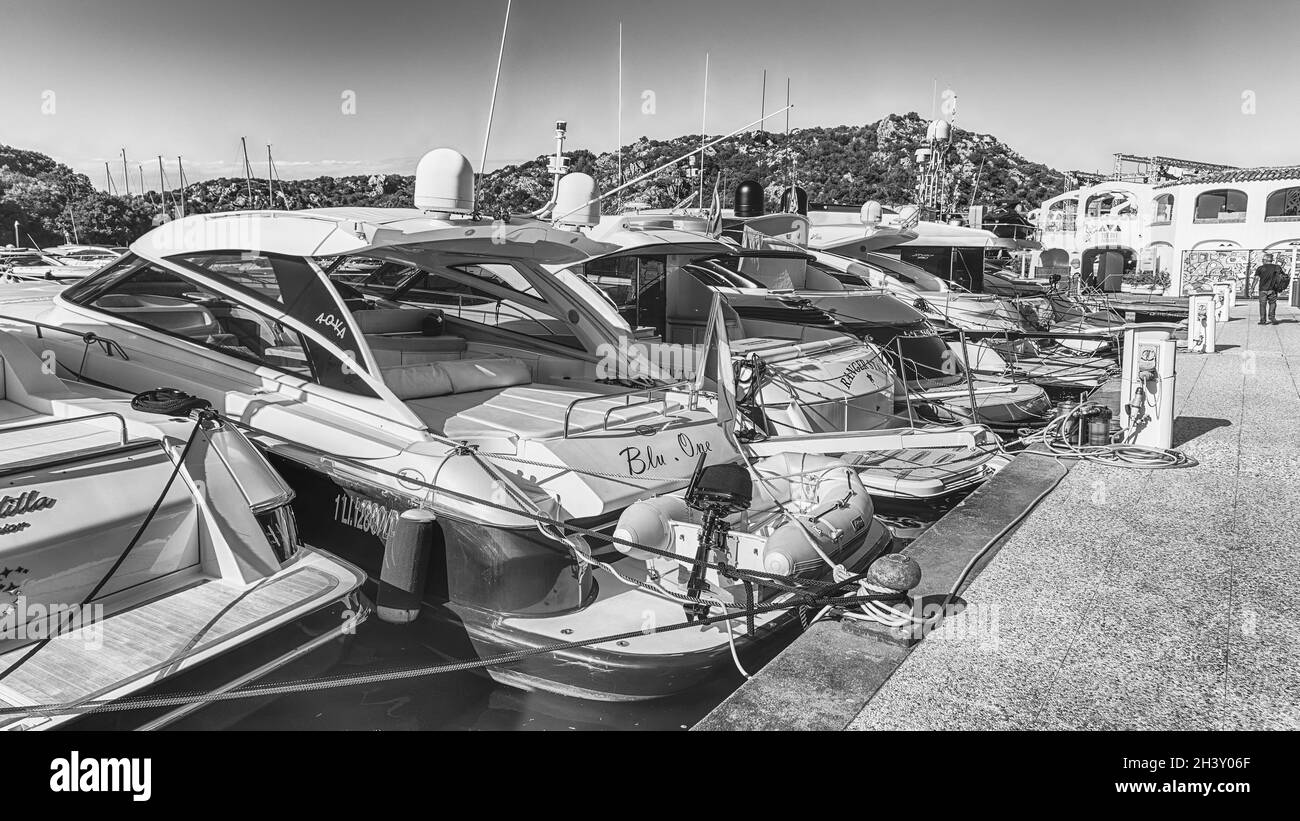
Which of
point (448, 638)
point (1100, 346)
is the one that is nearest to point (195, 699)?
point (448, 638)

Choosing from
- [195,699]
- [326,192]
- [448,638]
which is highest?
[326,192]

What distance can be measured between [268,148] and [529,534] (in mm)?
8155

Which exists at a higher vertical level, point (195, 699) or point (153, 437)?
point (153, 437)

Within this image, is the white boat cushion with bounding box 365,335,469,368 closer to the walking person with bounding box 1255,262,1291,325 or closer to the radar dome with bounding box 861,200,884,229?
the radar dome with bounding box 861,200,884,229

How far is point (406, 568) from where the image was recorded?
16.5 ft

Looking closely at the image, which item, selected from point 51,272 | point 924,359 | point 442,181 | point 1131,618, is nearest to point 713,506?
point 1131,618

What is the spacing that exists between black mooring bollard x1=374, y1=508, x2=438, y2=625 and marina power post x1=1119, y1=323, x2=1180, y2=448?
5713 millimetres

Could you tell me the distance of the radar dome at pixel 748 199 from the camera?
13094mm

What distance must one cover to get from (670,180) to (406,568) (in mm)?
28293

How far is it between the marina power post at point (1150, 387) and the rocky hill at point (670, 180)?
5030mm

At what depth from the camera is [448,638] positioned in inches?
202

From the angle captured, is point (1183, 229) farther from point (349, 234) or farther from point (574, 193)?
point (349, 234)

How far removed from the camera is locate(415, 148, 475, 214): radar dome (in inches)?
241
